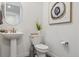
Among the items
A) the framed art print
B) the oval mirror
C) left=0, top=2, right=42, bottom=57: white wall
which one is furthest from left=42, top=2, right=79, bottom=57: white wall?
the oval mirror

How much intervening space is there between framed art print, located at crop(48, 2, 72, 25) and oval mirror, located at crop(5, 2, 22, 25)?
82 centimetres

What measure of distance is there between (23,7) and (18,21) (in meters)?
0.41

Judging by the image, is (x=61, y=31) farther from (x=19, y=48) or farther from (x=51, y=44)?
(x=19, y=48)

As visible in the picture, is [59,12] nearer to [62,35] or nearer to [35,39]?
[62,35]

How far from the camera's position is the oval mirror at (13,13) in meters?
2.86

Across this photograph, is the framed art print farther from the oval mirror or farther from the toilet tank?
the oval mirror

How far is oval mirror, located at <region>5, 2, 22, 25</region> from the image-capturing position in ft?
9.39

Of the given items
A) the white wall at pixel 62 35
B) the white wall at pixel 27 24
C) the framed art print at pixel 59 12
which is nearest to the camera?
the white wall at pixel 62 35

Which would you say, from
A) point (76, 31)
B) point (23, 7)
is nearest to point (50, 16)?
point (23, 7)

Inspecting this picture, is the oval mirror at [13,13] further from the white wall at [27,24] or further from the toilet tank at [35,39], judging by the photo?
the toilet tank at [35,39]

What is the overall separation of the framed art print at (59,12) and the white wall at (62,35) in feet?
0.30

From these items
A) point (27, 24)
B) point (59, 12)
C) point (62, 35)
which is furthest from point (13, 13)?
point (62, 35)

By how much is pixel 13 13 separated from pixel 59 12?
122 cm

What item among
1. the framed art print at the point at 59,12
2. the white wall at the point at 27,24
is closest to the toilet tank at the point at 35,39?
the white wall at the point at 27,24
